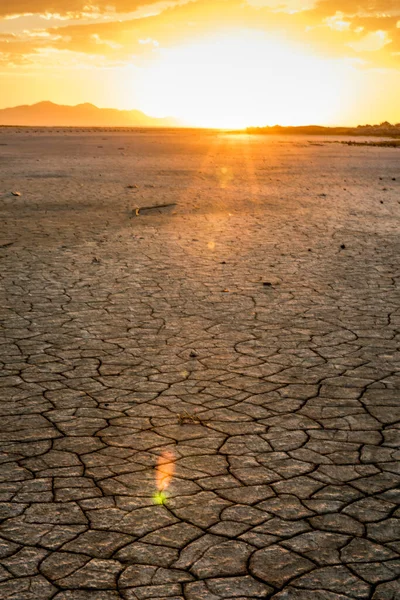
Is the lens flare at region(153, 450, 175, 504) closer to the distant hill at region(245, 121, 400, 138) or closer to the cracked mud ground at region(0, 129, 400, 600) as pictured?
the cracked mud ground at region(0, 129, 400, 600)

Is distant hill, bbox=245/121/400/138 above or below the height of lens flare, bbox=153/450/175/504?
above

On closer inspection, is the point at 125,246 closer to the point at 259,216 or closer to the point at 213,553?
the point at 259,216

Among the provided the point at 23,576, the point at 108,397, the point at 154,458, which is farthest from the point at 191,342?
the point at 23,576

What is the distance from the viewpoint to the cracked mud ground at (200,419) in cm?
280

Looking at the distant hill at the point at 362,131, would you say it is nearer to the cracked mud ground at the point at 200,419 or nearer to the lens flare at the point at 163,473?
the cracked mud ground at the point at 200,419

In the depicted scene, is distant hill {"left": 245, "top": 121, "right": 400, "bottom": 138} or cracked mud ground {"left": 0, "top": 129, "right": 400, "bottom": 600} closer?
cracked mud ground {"left": 0, "top": 129, "right": 400, "bottom": 600}

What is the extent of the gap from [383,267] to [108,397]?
507 cm

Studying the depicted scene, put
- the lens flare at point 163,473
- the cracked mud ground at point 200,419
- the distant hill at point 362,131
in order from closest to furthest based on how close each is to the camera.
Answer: the cracked mud ground at point 200,419, the lens flare at point 163,473, the distant hill at point 362,131

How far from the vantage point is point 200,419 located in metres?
4.19

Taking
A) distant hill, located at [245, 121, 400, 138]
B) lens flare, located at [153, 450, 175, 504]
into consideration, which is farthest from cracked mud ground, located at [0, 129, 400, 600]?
distant hill, located at [245, 121, 400, 138]

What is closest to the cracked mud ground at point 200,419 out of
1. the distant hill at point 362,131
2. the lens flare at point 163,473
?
the lens flare at point 163,473

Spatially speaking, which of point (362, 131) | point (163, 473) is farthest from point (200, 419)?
point (362, 131)

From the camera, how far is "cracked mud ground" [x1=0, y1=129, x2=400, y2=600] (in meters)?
2.80

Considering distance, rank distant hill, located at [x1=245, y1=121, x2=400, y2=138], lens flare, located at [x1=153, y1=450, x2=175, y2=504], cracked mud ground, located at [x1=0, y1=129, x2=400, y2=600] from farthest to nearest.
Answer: distant hill, located at [x1=245, y1=121, x2=400, y2=138] < lens flare, located at [x1=153, y1=450, x2=175, y2=504] < cracked mud ground, located at [x1=0, y1=129, x2=400, y2=600]
